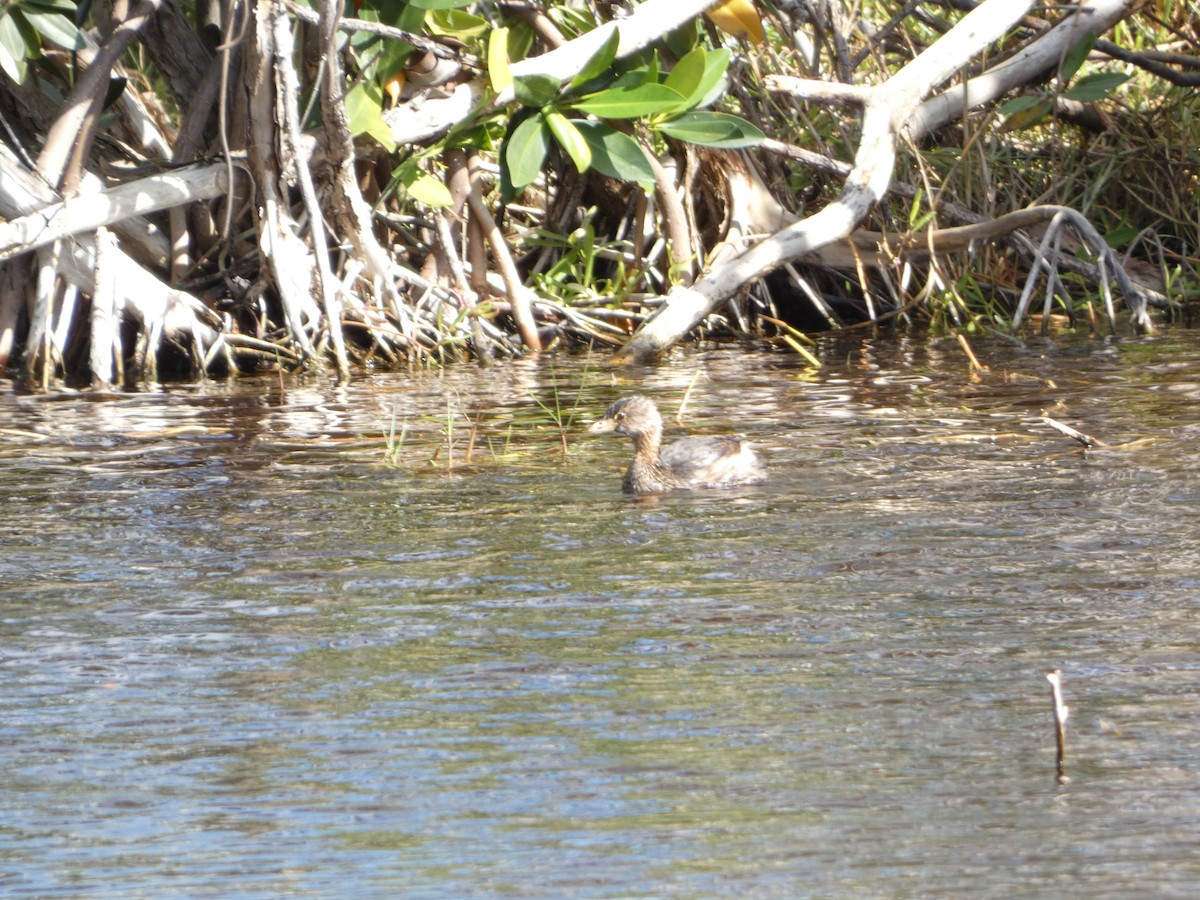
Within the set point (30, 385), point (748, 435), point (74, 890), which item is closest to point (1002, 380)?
point (748, 435)

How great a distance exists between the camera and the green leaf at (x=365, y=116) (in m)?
9.77

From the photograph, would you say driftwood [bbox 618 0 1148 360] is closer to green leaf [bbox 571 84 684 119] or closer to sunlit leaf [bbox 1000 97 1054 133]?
green leaf [bbox 571 84 684 119]

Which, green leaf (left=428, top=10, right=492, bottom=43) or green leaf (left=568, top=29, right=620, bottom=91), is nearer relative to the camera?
green leaf (left=568, top=29, right=620, bottom=91)

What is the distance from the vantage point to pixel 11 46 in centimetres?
948

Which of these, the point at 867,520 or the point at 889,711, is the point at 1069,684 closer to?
the point at 889,711

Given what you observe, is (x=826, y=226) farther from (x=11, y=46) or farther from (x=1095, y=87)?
(x=11, y=46)

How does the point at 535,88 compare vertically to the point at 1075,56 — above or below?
below

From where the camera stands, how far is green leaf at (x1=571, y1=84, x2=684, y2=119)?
9.81 metres

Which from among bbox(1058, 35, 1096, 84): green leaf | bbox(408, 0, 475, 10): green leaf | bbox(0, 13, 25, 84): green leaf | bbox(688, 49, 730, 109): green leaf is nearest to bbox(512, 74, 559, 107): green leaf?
bbox(408, 0, 475, 10): green leaf

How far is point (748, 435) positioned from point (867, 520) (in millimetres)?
2024

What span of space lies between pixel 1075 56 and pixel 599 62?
3337 millimetres

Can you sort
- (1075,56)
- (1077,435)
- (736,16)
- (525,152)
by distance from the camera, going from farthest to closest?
(1075,56), (736,16), (525,152), (1077,435)

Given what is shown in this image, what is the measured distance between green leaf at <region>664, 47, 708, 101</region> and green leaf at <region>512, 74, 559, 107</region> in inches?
28.0

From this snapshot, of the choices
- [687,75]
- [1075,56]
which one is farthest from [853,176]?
[1075,56]
